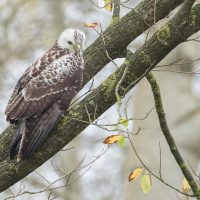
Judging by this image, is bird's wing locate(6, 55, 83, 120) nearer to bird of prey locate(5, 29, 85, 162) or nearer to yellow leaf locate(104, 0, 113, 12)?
bird of prey locate(5, 29, 85, 162)

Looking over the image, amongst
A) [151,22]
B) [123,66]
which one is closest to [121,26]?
[151,22]

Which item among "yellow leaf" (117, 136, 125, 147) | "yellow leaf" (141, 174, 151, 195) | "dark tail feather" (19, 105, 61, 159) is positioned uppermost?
"dark tail feather" (19, 105, 61, 159)

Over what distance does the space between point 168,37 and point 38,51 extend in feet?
31.7

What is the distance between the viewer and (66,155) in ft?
52.4

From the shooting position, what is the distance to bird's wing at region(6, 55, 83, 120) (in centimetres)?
684

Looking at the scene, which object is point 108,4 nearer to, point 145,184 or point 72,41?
point 72,41

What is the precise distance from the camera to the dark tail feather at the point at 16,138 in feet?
22.1

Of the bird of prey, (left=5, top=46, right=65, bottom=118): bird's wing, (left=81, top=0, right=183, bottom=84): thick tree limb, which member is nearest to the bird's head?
the bird of prey

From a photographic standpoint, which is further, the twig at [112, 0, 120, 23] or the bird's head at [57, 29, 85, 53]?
the bird's head at [57, 29, 85, 53]

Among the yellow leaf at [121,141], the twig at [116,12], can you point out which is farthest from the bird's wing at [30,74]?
the yellow leaf at [121,141]

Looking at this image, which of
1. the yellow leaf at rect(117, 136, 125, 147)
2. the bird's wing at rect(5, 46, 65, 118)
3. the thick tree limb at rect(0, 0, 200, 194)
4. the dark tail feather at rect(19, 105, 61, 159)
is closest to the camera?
the yellow leaf at rect(117, 136, 125, 147)

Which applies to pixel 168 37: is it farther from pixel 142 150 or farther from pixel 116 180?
pixel 116 180

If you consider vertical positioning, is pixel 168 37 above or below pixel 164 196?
above

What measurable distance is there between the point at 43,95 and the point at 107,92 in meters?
0.68
